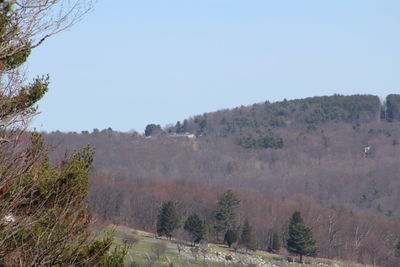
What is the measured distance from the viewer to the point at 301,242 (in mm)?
70625

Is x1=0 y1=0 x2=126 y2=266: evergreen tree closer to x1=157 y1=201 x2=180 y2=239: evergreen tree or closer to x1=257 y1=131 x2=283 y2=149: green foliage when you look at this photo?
x1=157 y1=201 x2=180 y2=239: evergreen tree

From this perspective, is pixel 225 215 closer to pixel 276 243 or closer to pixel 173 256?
pixel 276 243

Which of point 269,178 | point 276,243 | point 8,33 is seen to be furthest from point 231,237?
point 269,178

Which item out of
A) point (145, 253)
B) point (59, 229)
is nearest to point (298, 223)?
point (145, 253)

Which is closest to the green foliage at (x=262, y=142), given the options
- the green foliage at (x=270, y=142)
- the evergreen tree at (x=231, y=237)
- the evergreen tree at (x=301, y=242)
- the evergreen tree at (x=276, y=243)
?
the green foliage at (x=270, y=142)

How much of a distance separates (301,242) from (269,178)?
86620mm

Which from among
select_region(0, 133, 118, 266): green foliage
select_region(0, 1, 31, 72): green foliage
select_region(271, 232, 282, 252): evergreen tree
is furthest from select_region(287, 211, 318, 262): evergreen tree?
select_region(0, 1, 31, 72): green foliage

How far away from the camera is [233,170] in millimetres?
160500

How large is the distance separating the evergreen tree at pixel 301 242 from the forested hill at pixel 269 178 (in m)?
6.22

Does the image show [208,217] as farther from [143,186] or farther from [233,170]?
[233,170]

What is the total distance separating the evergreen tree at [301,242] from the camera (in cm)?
7062

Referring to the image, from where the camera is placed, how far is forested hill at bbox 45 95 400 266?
270ft

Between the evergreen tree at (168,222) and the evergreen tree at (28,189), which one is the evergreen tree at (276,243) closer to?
the evergreen tree at (168,222)

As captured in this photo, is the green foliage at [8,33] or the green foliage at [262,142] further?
the green foliage at [262,142]
